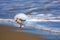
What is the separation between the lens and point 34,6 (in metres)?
1.60

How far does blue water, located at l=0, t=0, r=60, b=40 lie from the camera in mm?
1556

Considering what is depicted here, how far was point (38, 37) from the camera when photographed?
1576 mm

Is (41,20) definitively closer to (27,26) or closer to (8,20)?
(27,26)

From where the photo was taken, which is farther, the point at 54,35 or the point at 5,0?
the point at 5,0

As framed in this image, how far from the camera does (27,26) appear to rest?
1621 mm

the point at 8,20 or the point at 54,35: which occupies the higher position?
the point at 8,20

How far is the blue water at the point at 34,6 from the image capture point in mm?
1556

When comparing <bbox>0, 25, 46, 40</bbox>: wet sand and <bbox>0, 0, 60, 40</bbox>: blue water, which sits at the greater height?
<bbox>0, 0, 60, 40</bbox>: blue water

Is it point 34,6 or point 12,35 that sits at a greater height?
point 34,6

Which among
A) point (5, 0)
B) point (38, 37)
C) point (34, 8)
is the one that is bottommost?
point (38, 37)

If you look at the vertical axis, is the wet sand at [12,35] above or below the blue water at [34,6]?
below

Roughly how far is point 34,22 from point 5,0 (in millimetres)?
385

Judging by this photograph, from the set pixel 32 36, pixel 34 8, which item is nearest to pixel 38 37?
pixel 32 36

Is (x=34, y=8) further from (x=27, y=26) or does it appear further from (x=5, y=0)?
(x=5, y=0)
